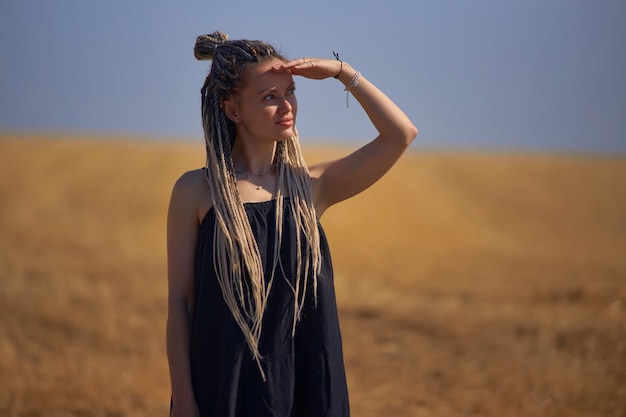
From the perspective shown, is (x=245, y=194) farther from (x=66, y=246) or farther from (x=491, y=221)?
(x=491, y=221)

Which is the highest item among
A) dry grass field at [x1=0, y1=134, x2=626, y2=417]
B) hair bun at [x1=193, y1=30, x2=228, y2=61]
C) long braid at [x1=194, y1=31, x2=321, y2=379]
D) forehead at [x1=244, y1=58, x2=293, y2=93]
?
hair bun at [x1=193, y1=30, x2=228, y2=61]

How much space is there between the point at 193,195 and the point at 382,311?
268 inches

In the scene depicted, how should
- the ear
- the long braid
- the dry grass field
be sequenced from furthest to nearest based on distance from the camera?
the dry grass field < the ear < the long braid

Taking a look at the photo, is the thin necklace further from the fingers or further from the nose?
the fingers

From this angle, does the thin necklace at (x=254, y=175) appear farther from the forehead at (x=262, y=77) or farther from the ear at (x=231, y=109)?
the forehead at (x=262, y=77)

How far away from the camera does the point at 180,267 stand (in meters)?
2.79

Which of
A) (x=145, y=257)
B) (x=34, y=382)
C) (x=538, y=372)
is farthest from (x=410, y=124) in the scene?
(x=145, y=257)

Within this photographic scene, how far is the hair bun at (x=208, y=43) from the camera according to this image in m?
2.92

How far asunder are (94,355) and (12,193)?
64.3 feet

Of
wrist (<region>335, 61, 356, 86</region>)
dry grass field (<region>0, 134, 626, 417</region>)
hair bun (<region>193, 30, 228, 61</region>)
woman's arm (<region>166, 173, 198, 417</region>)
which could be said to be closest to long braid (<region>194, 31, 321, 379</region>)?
hair bun (<region>193, 30, 228, 61</region>)

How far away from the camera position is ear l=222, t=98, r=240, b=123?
9.29 ft

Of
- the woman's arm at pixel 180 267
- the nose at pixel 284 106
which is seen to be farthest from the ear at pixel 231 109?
the woman's arm at pixel 180 267

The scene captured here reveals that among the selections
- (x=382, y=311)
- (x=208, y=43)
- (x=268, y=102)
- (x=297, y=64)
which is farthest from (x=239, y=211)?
(x=382, y=311)

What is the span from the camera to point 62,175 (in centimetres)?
2870
